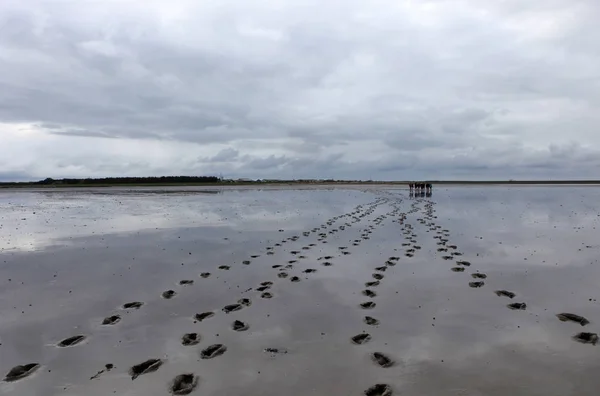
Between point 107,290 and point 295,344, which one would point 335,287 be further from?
point 107,290

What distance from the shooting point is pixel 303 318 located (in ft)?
27.6

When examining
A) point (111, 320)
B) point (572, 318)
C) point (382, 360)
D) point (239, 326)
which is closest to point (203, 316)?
point (239, 326)

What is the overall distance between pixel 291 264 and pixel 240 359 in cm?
697

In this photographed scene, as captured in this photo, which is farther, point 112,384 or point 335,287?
point 335,287

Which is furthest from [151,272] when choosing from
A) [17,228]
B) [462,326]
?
[17,228]

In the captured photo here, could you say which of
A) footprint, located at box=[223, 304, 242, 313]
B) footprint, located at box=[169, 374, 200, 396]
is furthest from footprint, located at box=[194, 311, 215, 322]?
footprint, located at box=[169, 374, 200, 396]

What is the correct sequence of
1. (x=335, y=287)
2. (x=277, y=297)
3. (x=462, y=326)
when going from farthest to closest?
(x=335, y=287), (x=277, y=297), (x=462, y=326)

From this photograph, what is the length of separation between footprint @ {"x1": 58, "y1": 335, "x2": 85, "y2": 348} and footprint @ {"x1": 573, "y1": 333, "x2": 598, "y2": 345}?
9408mm

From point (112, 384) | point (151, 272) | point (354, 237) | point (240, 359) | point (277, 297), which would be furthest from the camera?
point (354, 237)

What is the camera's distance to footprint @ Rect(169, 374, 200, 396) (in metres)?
5.62

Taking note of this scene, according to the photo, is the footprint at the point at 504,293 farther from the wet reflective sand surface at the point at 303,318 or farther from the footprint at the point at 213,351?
the footprint at the point at 213,351

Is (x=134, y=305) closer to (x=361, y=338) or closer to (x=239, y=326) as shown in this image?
(x=239, y=326)

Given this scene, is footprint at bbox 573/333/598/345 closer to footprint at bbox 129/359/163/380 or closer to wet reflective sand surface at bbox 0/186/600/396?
wet reflective sand surface at bbox 0/186/600/396

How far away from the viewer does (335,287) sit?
10.6 meters
